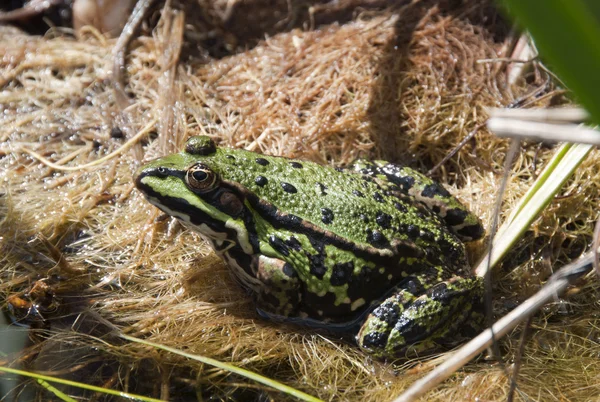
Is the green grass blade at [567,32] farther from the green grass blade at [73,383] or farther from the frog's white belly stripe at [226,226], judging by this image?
the green grass blade at [73,383]

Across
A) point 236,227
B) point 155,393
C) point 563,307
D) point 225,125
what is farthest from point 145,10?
point 563,307

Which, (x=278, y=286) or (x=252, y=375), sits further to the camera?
(x=278, y=286)

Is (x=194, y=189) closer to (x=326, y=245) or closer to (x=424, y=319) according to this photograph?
(x=326, y=245)

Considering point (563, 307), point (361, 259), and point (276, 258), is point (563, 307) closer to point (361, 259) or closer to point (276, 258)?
point (361, 259)

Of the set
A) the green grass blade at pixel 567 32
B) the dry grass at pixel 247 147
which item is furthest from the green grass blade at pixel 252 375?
the green grass blade at pixel 567 32

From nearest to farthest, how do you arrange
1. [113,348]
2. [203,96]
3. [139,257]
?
[113,348]
[139,257]
[203,96]

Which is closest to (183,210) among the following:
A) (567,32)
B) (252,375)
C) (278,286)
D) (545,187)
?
(278,286)
